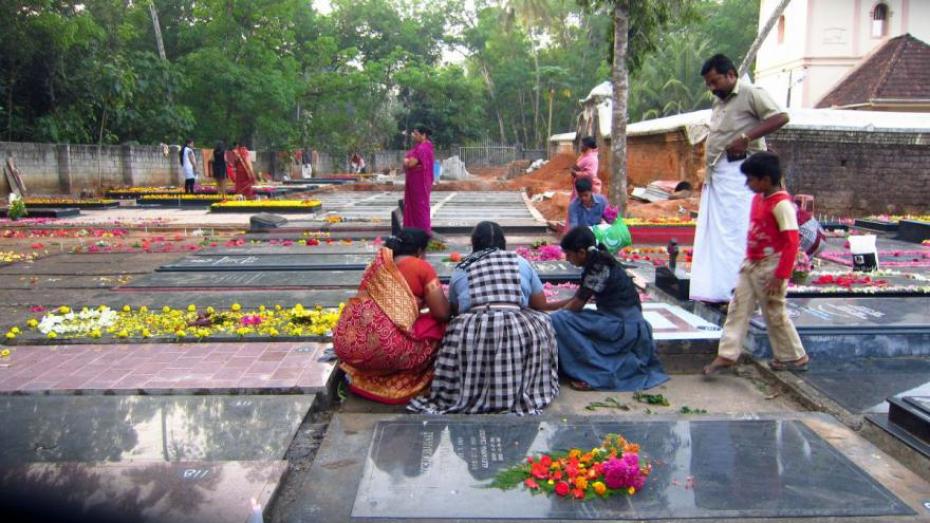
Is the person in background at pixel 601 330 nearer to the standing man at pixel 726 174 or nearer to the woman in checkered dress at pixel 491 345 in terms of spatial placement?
the woman in checkered dress at pixel 491 345

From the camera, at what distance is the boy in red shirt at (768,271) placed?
13.2 ft

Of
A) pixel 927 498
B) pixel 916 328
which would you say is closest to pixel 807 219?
pixel 916 328

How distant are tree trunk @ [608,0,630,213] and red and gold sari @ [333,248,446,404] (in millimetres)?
8397

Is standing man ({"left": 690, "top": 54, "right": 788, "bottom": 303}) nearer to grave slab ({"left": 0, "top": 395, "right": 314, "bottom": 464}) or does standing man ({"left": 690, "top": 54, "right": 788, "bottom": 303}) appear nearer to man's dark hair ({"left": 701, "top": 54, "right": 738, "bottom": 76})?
man's dark hair ({"left": 701, "top": 54, "right": 738, "bottom": 76})

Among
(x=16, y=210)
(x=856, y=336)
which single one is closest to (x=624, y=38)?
(x=856, y=336)

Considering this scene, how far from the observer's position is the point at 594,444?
3.24m

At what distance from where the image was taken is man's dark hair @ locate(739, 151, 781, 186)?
4.05m

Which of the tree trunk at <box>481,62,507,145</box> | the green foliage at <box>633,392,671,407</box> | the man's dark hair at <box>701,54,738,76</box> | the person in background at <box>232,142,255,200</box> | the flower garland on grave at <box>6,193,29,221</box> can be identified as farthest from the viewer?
the tree trunk at <box>481,62,507,145</box>

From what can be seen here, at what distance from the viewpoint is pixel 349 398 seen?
405 cm

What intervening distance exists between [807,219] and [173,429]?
5638 millimetres

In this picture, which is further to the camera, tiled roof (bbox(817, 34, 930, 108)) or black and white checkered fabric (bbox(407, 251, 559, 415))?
tiled roof (bbox(817, 34, 930, 108))

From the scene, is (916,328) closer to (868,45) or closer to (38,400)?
(38,400)

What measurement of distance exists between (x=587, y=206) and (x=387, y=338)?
350cm

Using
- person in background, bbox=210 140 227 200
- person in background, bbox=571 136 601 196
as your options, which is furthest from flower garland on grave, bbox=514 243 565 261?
person in background, bbox=210 140 227 200
